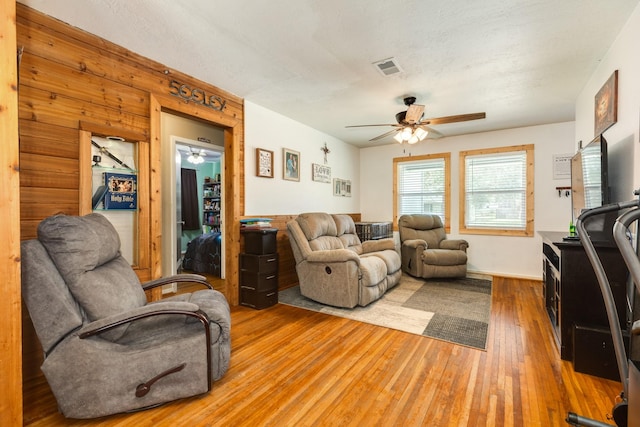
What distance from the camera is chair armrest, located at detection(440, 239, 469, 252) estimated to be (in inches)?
180

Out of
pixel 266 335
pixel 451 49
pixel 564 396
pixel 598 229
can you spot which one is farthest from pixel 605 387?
pixel 451 49

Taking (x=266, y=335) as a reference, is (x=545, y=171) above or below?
above

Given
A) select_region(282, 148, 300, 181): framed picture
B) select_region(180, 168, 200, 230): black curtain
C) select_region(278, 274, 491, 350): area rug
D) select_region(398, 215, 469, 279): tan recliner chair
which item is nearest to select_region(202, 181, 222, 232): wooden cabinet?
select_region(180, 168, 200, 230): black curtain

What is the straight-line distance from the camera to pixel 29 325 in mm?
1935

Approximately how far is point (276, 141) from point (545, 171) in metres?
4.13

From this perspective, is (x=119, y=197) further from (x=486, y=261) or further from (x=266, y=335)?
(x=486, y=261)

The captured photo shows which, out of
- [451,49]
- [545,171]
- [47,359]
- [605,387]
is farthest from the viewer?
[545,171]

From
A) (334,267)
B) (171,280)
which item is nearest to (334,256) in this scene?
(334,267)

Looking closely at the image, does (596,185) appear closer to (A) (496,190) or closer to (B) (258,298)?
(A) (496,190)

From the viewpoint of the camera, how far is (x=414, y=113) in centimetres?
313

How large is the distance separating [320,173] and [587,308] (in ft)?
12.0

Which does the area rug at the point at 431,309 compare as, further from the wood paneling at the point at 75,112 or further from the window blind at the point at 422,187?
the wood paneling at the point at 75,112

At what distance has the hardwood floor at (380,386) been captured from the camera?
1.59 metres

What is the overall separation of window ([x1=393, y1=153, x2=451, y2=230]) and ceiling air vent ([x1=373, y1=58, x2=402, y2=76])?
9.69 ft
